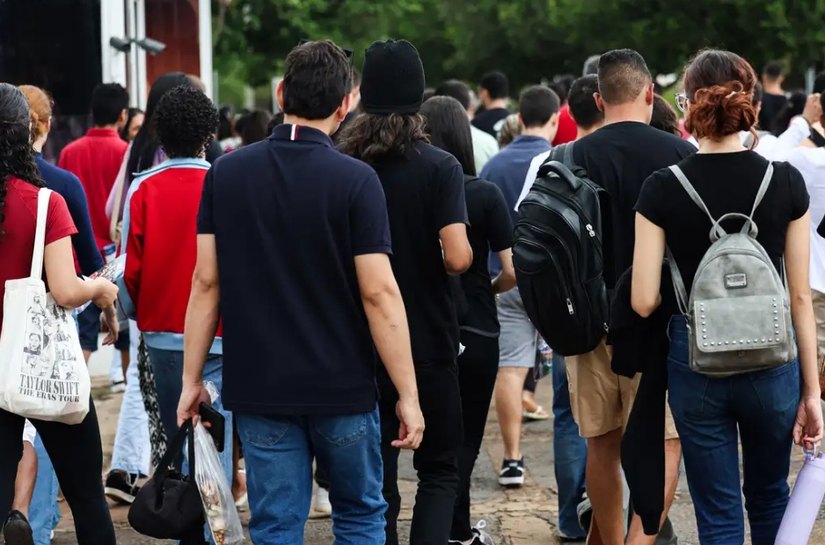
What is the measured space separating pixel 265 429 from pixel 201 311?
0.39 meters

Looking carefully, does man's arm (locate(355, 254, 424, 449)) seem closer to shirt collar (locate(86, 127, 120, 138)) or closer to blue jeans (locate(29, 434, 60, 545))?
blue jeans (locate(29, 434, 60, 545))

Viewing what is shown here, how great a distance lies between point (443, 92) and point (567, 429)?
4932 mm

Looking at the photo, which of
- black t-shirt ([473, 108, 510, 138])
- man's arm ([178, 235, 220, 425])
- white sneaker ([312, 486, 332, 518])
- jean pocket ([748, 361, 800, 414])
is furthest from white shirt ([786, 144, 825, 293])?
black t-shirt ([473, 108, 510, 138])

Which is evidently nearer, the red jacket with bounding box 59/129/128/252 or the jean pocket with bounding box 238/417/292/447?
the jean pocket with bounding box 238/417/292/447

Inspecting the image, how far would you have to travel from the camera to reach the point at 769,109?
14367 millimetres

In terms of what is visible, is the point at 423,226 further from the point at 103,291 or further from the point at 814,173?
the point at 814,173

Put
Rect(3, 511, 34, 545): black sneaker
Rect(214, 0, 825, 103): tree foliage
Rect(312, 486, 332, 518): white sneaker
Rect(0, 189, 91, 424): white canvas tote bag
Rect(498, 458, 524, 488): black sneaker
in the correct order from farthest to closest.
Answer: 1. Rect(214, 0, 825, 103): tree foliage
2. Rect(498, 458, 524, 488): black sneaker
3. Rect(312, 486, 332, 518): white sneaker
4. Rect(3, 511, 34, 545): black sneaker
5. Rect(0, 189, 91, 424): white canvas tote bag

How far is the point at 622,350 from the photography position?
4.68 m

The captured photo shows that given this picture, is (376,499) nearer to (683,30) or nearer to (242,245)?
(242,245)

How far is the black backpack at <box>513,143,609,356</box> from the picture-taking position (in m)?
4.86

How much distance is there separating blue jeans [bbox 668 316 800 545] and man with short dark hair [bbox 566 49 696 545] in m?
0.70

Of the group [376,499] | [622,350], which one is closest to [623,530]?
[622,350]

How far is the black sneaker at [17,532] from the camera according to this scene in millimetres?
5160

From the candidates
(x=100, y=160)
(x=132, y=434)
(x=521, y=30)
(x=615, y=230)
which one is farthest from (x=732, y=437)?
(x=521, y=30)
